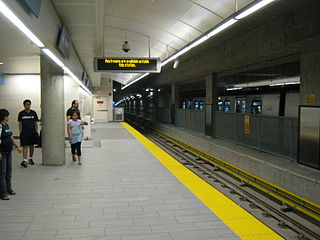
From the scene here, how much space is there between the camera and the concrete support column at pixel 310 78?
21.8 ft

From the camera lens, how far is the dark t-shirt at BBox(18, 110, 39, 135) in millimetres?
7656

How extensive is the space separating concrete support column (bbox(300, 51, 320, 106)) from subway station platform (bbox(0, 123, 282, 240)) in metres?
3.11

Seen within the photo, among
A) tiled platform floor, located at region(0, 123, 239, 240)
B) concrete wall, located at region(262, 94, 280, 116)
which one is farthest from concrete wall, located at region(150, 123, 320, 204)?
concrete wall, located at region(262, 94, 280, 116)

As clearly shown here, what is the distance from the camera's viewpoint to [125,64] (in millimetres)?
10188

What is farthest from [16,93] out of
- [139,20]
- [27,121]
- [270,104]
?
[270,104]

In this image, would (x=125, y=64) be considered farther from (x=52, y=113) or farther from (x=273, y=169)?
(x=273, y=169)

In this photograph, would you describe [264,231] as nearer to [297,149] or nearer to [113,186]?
[113,186]

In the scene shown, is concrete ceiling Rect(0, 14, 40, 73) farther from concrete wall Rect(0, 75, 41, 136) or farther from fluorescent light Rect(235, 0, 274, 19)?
fluorescent light Rect(235, 0, 274, 19)

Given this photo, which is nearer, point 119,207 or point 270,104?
point 119,207

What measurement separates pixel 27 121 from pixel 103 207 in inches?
158

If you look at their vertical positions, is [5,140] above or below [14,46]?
below

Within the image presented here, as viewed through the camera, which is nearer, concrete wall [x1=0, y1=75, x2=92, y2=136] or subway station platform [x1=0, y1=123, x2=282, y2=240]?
subway station platform [x1=0, y1=123, x2=282, y2=240]

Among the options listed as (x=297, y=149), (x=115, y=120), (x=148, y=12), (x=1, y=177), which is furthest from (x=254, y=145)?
(x=115, y=120)

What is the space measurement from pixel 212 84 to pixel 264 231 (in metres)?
9.89
